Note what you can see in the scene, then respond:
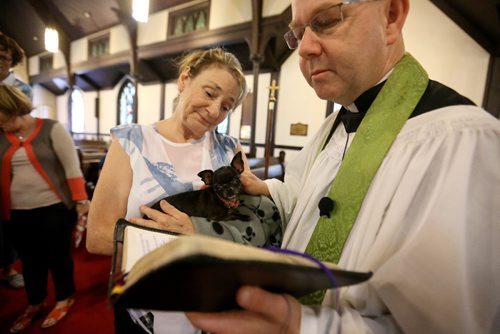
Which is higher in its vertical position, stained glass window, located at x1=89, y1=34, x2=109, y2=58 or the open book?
stained glass window, located at x1=89, y1=34, x2=109, y2=58

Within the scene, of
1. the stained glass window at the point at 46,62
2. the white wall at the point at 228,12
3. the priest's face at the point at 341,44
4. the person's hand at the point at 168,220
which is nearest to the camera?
the priest's face at the point at 341,44

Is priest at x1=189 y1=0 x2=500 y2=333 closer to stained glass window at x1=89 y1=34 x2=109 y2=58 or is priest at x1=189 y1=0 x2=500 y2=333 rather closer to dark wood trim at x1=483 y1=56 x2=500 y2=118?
dark wood trim at x1=483 y1=56 x2=500 y2=118

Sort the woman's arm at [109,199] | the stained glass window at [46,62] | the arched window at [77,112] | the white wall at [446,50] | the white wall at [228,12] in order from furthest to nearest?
the arched window at [77,112]
the stained glass window at [46,62]
the white wall at [228,12]
the white wall at [446,50]
the woman's arm at [109,199]

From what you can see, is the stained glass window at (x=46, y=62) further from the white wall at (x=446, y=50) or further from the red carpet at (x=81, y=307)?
the white wall at (x=446, y=50)

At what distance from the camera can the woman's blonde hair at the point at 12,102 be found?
6.00ft

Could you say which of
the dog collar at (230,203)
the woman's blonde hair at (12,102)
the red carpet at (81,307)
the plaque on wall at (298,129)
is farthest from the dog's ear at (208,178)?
the plaque on wall at (298,129)

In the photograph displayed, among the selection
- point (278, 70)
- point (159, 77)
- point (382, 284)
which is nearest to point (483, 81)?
point (278, 70)

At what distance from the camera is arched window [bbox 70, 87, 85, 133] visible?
600 inches

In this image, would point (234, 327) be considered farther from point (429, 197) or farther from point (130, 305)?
point (429, 197)

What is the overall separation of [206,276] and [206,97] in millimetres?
1121

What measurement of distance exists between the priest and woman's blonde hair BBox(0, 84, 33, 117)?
2.18 meters

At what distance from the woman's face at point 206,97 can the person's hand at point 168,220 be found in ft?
1.66

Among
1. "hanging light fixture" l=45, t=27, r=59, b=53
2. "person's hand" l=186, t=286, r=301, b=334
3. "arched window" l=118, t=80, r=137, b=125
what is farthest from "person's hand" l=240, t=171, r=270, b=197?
"arched window" l=118, t=80, r=137, b=125

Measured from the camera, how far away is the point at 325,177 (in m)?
1.12
